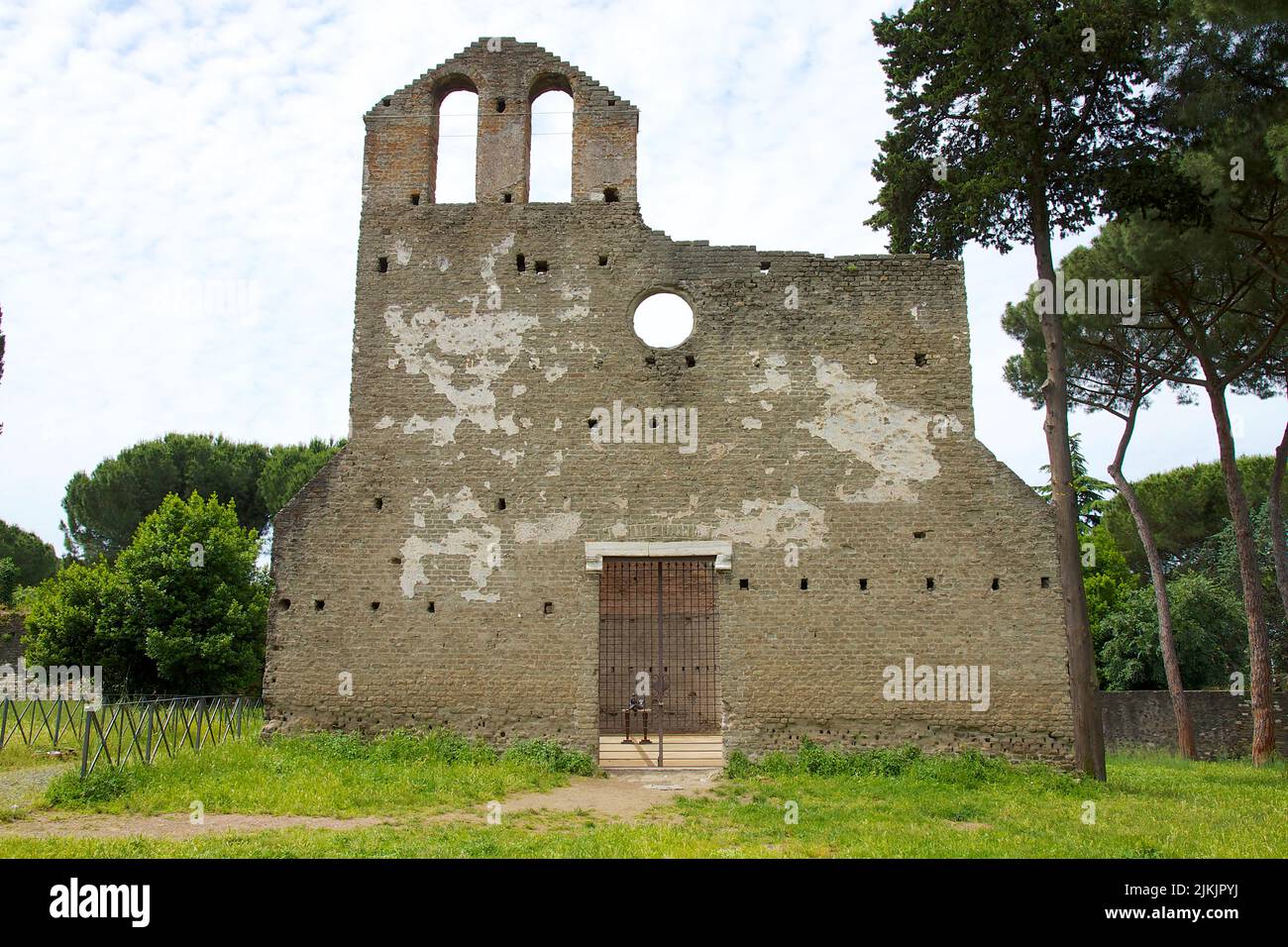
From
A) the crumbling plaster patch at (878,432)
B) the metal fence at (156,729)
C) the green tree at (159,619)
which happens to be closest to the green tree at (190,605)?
the green tree at (159,619)

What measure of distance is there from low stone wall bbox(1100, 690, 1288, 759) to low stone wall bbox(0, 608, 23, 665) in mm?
25331

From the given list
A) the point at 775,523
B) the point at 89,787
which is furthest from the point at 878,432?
the point at 89,787

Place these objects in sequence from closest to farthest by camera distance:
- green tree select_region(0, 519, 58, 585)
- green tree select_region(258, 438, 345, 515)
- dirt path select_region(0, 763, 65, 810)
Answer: dirt path select_region(0, 763, 65, 810) < green tree select_region(258, 438, 345, 515) < green tree select_region(0, 519, 58, 585)

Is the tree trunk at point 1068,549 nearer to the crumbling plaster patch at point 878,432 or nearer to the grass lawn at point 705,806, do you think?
the grass lawn at point 705,806

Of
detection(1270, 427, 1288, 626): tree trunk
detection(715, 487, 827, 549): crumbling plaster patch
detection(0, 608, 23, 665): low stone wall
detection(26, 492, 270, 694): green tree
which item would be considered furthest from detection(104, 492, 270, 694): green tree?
detection(1270, 427, 1288, 626): tree trunk

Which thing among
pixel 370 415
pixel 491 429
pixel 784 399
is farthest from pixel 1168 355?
pixel 370 415

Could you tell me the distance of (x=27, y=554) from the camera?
35312 millimetres

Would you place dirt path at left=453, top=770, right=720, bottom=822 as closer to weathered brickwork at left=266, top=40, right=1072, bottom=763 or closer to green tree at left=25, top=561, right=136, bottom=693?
weathered brickwork at left=266, top=40, right=1072, bottom=763

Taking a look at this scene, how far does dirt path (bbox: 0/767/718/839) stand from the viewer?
7.68 meters

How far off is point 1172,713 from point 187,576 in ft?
66.2

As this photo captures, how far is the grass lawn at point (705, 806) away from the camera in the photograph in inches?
276

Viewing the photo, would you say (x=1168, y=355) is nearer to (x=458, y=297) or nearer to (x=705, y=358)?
(x=705, y=358)

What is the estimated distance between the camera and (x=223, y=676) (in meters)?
19.0

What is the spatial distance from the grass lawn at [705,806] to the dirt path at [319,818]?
19 cm
